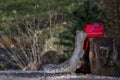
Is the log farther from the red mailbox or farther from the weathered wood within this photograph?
the weathered wood

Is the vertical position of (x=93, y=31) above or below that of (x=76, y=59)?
above

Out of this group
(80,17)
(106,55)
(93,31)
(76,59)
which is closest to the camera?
(106,55)

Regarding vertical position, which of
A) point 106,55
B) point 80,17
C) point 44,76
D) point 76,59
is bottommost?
point 44,76

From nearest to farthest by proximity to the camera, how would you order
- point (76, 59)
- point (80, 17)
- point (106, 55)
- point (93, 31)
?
point (106, 55)
point (93, 31)
point (76, 59)
point (80, 17)

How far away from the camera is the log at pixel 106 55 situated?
8477mm

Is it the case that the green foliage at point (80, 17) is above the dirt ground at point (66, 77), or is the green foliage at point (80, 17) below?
Answer: above

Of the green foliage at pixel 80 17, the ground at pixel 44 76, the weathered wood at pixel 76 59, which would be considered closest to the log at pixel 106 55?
the ground at pixel 44 76

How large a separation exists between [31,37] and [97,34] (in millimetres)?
3944

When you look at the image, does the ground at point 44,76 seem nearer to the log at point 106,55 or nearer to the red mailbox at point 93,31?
the log at point 106,55

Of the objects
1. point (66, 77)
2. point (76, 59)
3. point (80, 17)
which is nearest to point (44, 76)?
point (66, 77)

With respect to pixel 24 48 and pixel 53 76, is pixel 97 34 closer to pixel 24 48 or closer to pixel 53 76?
pixel 53 76

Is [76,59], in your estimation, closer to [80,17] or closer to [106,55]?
[106,55]

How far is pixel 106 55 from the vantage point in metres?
8.52

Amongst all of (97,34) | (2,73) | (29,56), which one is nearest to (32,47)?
(29,56)
